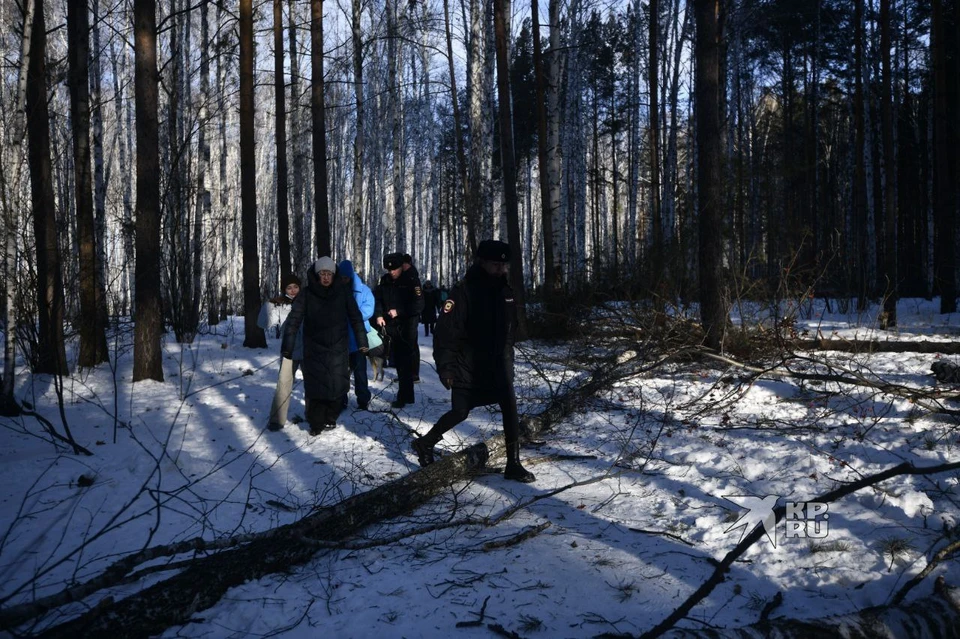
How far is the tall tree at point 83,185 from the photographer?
27.2 feet

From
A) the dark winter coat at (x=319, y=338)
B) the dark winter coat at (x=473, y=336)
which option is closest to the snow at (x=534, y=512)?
the dark winter coat at (x=319, y=338)

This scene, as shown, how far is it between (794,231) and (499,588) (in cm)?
2000

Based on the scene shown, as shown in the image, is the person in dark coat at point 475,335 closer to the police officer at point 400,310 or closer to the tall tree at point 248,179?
the police officer at point 400,310

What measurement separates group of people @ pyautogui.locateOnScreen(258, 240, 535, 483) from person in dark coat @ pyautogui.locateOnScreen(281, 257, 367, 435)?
0.01 m

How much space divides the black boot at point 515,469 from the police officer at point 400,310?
10.5 ft

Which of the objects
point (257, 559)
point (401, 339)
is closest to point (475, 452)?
point (257, 559)

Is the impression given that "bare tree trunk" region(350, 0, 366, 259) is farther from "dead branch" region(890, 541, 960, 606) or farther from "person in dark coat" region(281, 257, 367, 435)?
"dead branch" region(890, 541, 960, 606)

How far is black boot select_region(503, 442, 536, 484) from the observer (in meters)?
4.79

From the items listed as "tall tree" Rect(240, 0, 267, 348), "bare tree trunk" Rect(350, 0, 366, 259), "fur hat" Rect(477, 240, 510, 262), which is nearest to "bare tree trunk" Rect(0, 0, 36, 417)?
"fur hat" Rect(477, 240, 510, 262)

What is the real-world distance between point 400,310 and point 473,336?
11.2 ft

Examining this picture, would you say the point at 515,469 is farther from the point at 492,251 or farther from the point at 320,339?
the point at 320,339

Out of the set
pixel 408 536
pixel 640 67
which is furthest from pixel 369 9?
pixel 408 536

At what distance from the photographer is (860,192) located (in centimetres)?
1644

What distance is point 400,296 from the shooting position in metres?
8.23
